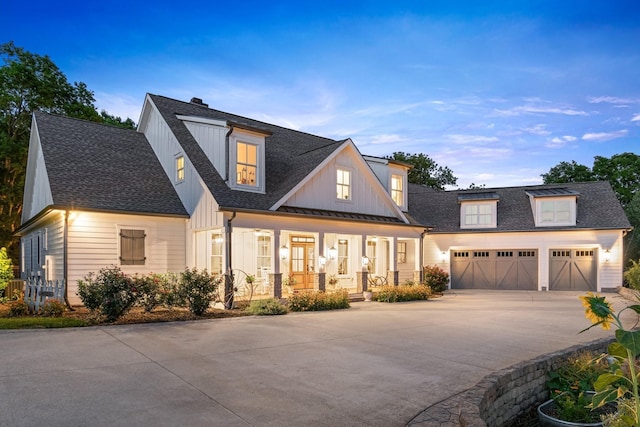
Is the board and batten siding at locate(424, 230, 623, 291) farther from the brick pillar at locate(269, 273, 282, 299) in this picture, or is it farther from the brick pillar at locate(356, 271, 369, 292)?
the brick pillar at locate(269, 273, 282, 299)

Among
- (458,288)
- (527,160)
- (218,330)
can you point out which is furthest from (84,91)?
(527,160)

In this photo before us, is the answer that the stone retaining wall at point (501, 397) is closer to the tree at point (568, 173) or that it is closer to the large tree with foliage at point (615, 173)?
the large tree with foliage at point (615, 173)

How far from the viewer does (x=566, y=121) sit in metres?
23.9

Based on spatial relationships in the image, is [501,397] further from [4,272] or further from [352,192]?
[4,272]

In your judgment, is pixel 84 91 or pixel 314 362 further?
pixel 84 91

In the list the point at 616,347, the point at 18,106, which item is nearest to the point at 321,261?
the point at 616,347


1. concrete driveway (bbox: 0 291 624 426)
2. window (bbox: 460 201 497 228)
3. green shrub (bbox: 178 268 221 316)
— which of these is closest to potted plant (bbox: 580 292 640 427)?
concrete driveway (bbox: 0 291 624 426)

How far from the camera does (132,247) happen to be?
13938mm

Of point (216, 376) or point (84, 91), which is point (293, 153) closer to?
point (216, 376)

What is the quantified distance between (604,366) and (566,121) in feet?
67.2

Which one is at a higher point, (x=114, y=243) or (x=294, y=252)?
(x=114, y=243)

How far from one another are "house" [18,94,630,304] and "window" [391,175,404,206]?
0.43ft

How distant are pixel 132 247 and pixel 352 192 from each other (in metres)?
8.70

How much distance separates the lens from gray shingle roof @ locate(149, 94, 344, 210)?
14.0m
